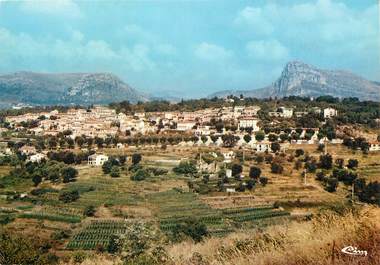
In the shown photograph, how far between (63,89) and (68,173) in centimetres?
13891

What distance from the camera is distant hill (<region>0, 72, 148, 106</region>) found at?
420 ft

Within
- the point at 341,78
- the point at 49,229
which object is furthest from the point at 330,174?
the point at 341,78

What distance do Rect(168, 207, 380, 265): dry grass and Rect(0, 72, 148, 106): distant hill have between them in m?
117

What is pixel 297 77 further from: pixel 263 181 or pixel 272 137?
pixel 263 181

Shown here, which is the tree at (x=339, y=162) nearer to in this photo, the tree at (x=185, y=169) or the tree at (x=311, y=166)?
the tree at (x=311, y=166)

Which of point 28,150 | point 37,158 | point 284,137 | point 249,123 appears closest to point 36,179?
point 37,158

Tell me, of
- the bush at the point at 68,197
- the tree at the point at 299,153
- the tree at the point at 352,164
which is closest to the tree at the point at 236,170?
the tree at the point at 299,153

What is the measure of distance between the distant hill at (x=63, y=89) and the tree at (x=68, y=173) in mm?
95580

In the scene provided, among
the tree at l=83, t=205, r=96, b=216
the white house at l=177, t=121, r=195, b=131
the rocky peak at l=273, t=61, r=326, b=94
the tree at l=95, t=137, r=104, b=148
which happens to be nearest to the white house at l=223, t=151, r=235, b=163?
the tree at l=95, t=137, r=104, b=148

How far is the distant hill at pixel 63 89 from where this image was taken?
420ft

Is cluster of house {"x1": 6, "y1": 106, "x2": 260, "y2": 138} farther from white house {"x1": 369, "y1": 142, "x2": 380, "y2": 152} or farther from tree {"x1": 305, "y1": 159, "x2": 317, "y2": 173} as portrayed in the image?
tree {"x1": 305, "y1": 159, "x2": 317, "y2": 173}

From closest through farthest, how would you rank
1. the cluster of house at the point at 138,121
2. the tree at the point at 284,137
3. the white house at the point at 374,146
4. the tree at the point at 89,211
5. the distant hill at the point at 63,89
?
the tree at the point at 89,211 < the white house at the point at 374,146 < the tree at the point at 284,137 < the cluster of house at the point at 138,121 < the distant hill at the point at 63,89

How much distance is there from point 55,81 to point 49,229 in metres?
159

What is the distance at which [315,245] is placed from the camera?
2979 millimetres
